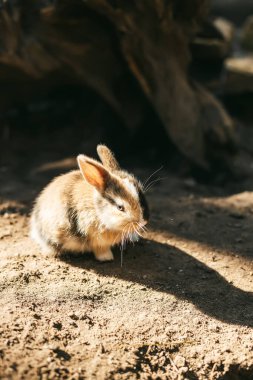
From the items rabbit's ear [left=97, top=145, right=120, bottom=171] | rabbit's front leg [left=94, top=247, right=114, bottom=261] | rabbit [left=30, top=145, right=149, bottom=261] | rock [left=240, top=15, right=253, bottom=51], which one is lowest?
rock [left=240, top=15, right=253, bottom=51]

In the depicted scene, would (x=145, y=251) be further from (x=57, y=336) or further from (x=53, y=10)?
(x=53, y=10)

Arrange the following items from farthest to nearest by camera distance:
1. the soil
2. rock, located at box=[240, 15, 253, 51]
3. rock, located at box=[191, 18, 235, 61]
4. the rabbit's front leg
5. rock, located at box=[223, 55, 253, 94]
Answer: rock, located at box=[240, 15, 253, 51] < rock, located at box=[223, 55, 253, 94] < rock, located at box=[191, 18, 235, 61] < the rabbit's front leg < the soil

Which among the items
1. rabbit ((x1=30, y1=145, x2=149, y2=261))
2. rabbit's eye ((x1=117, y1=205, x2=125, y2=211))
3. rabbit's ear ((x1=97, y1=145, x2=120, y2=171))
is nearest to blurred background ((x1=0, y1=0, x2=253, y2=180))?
rabbit's ear ((x1=97, y1=145, x2=120, y2=171))

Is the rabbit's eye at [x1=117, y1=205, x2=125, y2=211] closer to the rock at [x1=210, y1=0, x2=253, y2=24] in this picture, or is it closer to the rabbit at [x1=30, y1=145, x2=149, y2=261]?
the rabbit at [x1=30, y1=145, x2=149, y2=261]

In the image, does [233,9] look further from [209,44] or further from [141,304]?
[141,304]

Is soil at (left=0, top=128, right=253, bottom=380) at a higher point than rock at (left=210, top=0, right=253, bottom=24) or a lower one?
higher

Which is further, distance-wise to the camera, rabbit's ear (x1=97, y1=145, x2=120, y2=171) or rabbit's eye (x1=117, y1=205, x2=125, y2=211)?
rabbit's ear (x1=97, y1=145, x2=120, y2=171)

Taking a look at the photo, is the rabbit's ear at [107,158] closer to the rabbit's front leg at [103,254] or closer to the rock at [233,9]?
the rabbit's front leg at [103,254]
